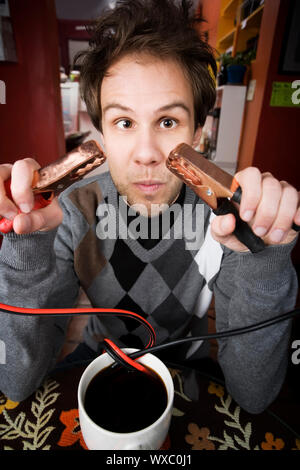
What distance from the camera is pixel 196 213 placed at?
0.69 meters

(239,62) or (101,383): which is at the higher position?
(239,62)

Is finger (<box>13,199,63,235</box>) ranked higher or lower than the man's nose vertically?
lower

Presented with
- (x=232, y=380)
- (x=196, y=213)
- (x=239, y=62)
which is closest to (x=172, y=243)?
(x=196, y=213)

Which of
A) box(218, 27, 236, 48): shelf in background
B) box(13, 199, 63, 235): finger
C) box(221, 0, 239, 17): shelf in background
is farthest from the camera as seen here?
box(218, 27, 236, 48): shelf in background

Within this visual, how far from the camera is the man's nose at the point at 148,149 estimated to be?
57cm

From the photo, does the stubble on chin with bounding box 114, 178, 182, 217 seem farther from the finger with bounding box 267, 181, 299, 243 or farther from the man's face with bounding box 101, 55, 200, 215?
the finger with bounding box 267, 181, 299, 243

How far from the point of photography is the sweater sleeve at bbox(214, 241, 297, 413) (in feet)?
1.41

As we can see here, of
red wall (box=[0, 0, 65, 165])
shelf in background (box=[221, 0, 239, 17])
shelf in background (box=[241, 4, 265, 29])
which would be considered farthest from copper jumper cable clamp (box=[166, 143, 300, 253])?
shelf in background (box=[221, 0, 239, 17])

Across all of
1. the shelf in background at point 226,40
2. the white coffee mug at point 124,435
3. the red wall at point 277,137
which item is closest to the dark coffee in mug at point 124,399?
the white coffee mug at point 124,435

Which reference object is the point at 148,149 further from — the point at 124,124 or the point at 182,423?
the point at 182,423

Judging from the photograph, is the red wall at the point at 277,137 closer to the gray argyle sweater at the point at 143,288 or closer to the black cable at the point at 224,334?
the gray argyle sweater at the point at 143,288

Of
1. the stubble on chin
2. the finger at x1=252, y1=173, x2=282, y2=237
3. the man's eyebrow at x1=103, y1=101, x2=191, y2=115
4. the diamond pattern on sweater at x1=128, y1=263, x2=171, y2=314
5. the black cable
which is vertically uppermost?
the man's eyebrow at x1=103, y1=101, x2=191, y2=115
